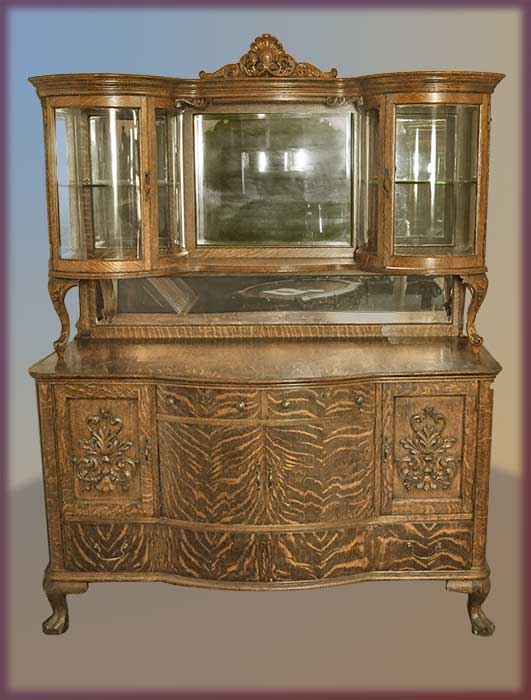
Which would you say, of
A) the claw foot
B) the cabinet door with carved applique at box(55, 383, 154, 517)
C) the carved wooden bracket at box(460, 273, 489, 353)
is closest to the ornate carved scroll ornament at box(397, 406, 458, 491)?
the carved wooden bracket at box(460, 273, 489, 353)

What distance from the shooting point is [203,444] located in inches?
168

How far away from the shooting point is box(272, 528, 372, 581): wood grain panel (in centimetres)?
434

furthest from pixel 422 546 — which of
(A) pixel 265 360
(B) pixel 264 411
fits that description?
(A) pixel 265 360

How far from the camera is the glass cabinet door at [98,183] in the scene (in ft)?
14.5

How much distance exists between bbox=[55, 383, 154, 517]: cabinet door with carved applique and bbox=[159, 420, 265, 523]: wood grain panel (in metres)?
0.11

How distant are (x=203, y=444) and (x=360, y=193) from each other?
1.46 m

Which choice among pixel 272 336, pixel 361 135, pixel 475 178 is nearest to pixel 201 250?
pixel 272 336

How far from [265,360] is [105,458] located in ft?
2.78

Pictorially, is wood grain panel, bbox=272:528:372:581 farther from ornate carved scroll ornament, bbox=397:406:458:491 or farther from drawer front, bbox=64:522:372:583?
ornate carved scroll ornament, bbox=397:406:458:491

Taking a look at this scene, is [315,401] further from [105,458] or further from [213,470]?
[105,458]

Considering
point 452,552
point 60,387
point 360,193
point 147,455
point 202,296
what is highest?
point 360,193

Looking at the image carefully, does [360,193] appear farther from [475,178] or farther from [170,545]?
[170,545]

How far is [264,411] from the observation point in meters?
4.21

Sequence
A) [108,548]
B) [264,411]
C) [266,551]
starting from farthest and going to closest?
[108,548], [266,551], [264,411]
